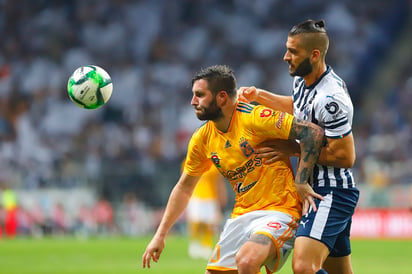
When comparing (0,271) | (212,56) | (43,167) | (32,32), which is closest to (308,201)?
(0,271)

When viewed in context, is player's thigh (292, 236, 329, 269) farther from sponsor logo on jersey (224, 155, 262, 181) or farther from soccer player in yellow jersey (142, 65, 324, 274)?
sponsor logo on jersey (224, 155, 262, 181)

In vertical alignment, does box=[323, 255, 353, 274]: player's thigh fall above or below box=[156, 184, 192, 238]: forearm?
below

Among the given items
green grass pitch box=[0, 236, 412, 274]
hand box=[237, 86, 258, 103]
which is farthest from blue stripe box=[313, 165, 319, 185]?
green grass pitch box=[0, 236, 412, 274]

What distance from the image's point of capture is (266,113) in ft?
18.9

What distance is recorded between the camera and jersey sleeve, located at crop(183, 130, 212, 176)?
612 cm

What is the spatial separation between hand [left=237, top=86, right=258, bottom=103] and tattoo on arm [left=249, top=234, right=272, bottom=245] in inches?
49.1

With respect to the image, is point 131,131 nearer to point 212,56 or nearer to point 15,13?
point 212,56

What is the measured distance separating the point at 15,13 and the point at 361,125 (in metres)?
13.4

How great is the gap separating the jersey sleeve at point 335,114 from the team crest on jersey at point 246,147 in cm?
62

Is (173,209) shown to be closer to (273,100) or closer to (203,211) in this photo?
(273,100)

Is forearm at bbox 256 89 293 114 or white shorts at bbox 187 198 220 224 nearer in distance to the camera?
forearm at bbox 256 89 293 114

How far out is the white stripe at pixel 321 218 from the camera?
5594 mm

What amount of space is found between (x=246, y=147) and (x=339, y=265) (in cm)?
123

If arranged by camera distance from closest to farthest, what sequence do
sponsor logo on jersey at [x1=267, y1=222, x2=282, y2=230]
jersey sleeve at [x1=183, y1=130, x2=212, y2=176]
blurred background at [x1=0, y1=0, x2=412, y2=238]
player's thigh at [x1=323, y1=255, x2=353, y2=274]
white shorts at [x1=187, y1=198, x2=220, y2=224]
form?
sponsor logo on jersey at [x1=267, y1=222, x2=282, y2=230], player's thigh at [x1=323, y1=255, x2=353, y2=274], jersey sleeve at [x1=183, y1=130, x2=212, y2=176], white shorts at [x1=187, y1=198, x2=220, y2=224], blurred background at [x1=0, y1=0, x2=412, y2=238]
